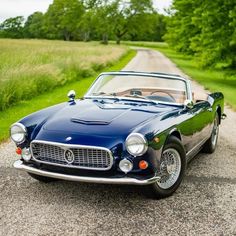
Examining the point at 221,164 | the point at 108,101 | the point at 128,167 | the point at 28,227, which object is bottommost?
the point at 221,164

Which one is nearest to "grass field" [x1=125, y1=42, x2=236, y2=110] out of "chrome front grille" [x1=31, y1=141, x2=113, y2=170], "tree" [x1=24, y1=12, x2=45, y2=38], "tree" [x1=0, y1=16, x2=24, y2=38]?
"chrome front grille" [x1=31, y1=141, x2=113, y2=170]

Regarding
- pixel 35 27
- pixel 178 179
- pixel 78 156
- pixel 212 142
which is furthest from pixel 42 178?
pixel 35 27

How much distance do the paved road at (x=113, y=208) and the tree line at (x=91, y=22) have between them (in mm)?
73586

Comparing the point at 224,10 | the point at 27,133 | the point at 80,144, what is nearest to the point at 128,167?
the point at 80,144

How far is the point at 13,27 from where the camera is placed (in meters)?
120

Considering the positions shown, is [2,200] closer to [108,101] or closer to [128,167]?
[128,167]

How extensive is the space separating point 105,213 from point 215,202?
1295 millimetres

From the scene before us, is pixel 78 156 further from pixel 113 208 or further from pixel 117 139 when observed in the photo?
pixel 113 208

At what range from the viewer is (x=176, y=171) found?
16.3 feet

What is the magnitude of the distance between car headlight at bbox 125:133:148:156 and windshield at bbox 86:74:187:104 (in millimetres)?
1554

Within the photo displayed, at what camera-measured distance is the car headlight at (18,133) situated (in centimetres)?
484

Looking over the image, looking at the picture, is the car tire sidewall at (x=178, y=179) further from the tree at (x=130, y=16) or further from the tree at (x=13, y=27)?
the tree at (x=13, y=27)

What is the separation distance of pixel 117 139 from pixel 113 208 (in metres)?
0.78

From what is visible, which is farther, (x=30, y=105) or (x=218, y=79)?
(x=218, y=79)
